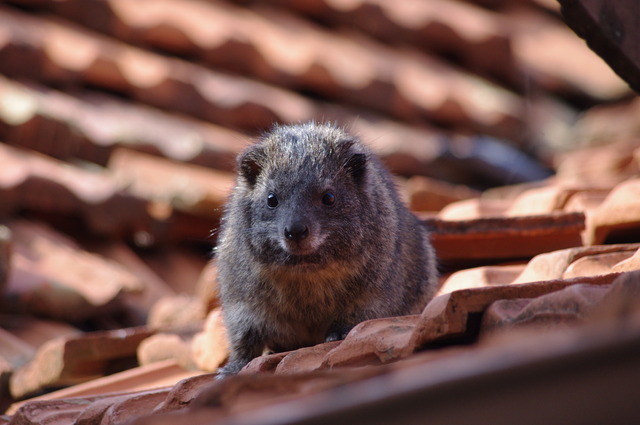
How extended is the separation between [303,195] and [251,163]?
1.46 ft

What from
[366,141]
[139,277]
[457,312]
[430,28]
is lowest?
[139,277]

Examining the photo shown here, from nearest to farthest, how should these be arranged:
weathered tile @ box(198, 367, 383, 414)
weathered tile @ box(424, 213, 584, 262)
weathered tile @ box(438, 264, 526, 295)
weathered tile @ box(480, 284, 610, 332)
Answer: weathered tile @ box(198, 367, 383, 414) < weathered tile @ box(480, 284, 610, 332) < weathered tile @ box(438, 264, 526, 295) < weathered tile @ box(424, 213, 584, 262)

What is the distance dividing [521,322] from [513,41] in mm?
8576

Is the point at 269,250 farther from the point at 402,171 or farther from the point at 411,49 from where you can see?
the point at 411,49

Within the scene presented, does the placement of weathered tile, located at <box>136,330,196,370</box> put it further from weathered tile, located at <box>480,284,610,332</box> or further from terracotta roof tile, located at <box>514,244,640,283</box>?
weathered tile, located at <box>480,284,610,332</box>

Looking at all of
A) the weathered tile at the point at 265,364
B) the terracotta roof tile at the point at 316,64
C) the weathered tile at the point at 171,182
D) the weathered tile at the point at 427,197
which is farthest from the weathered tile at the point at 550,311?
the terracotta roof tile at the point at 316,64

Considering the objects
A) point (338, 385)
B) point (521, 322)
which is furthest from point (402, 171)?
point (338, 385)

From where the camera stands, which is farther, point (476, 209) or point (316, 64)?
point (316, 64)

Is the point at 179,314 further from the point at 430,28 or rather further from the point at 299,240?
the point at 430,28

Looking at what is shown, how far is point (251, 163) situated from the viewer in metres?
4.29

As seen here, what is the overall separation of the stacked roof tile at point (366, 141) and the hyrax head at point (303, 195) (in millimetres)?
619

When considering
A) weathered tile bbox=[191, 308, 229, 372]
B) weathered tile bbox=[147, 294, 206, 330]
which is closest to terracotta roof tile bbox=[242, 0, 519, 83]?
weathered tile bbox=[147, 294, 206, 330]

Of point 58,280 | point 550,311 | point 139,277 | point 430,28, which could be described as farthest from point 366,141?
point 550,311

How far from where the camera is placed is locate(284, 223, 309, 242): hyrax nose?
379 cm
